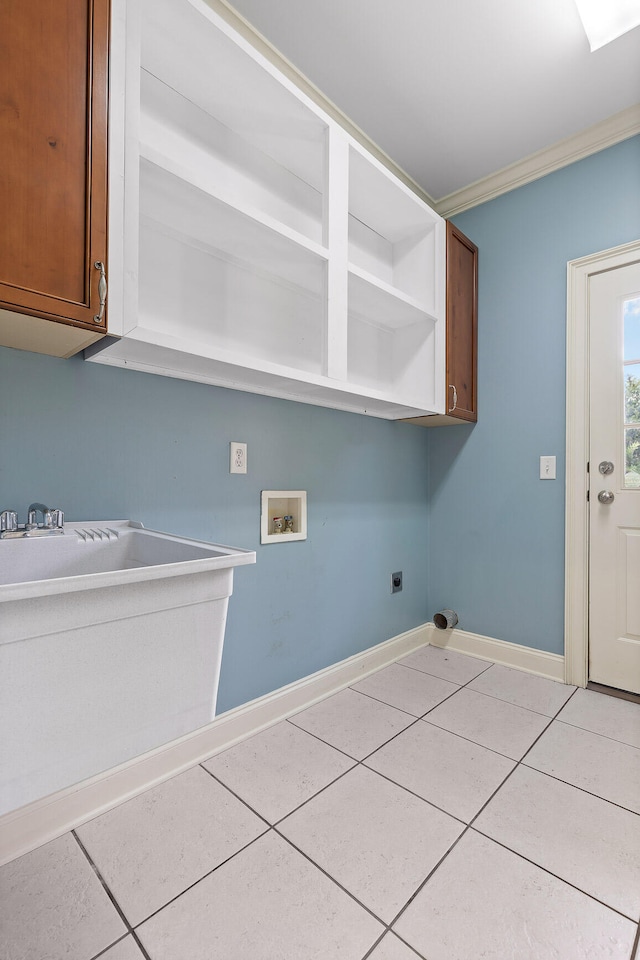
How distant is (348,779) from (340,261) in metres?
1.66

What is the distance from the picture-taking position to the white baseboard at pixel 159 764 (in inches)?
45.6

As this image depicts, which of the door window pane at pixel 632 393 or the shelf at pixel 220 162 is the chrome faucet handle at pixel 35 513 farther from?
the door window pane at pixel 632 393

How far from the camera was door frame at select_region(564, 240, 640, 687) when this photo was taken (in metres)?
2.13

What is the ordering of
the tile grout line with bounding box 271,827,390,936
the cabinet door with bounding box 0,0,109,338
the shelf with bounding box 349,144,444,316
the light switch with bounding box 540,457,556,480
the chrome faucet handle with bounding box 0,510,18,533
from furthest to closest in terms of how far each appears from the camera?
the light switch with bounding box 540,457,556,480, the shelf with bounding box 349,144,444,316, the chrome faucet handle with bounding box 0,510,18,533, the tile grout line with bounding box 271,827,390,936, the cabinet door with bounding box 0,0,109,338

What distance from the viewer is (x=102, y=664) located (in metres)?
0.77

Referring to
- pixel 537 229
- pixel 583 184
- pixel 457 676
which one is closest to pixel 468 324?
pixel 537 229

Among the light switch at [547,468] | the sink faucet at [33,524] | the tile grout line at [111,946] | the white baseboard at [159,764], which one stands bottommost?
the tile grout line at [111,946]

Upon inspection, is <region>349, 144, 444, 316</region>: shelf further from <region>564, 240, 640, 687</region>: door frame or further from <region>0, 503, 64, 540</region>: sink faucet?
<region>0, 503, 64, 540</region>: sink faucet

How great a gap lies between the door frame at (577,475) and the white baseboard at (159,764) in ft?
3.05

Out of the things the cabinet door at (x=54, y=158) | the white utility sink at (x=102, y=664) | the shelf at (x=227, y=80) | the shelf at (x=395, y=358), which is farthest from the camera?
the shelf at (x=395, y=358)

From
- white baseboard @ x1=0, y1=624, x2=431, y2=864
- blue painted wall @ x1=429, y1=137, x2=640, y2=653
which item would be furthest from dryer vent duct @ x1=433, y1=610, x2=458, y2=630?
white baseboard @ x1=0, y1=624, x2=431, y2=864

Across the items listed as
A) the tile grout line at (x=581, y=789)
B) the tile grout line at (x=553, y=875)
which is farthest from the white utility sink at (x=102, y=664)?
the tile grout line at (x=581, y=789)

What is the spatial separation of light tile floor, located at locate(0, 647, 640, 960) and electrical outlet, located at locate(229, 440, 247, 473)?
3.13ft

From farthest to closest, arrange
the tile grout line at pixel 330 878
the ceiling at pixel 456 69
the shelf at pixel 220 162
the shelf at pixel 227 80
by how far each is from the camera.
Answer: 1. the ceiling at pixel 456 69
2. the shelf at pixel 220 162
3. the shelf at pixel 227 80
4. the tile grout line at pixel 330 878
